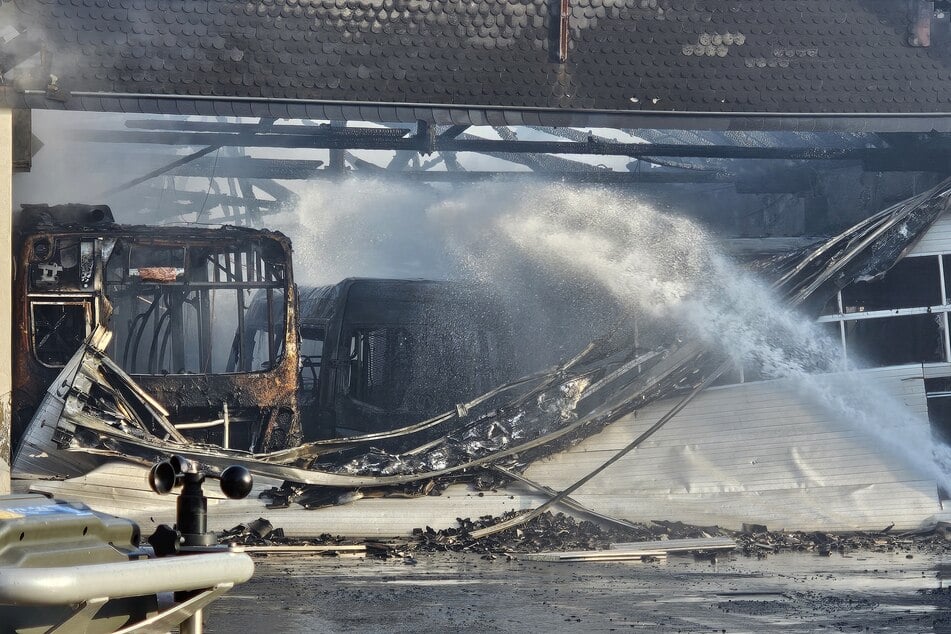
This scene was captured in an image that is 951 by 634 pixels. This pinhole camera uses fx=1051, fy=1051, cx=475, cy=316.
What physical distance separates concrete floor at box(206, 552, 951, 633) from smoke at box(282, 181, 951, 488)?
2.39 meters

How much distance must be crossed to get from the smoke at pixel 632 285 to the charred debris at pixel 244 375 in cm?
43

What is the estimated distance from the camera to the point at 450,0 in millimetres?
15062

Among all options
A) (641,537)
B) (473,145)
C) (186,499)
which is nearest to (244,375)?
(641,537)

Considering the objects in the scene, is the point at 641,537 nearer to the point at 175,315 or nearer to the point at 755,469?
the point at 755,469

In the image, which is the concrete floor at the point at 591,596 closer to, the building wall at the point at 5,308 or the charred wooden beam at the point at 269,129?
the building wall at the point at 5,308

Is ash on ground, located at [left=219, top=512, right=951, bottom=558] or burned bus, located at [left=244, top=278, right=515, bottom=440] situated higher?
burned bus, located at [left=244, top=278, right=515, bottom=440]

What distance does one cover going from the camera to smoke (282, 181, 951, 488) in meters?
12.9

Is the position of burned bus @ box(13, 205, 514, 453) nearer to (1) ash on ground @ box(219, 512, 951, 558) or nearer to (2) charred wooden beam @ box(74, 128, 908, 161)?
(1) ash on ground @ box(219, 512, 951, 558)

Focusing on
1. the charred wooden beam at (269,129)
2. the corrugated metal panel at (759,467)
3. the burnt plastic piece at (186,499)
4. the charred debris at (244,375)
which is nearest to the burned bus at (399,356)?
the charred debris at (244,375)

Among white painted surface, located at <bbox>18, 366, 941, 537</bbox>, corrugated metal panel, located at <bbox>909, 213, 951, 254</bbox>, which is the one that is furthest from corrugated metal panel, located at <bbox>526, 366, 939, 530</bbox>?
corrugated metal panel, located at <bbox>909, 213, 951, 254</bbox>

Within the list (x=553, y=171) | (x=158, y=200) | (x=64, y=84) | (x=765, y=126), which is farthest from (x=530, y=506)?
(x=158, y=200)

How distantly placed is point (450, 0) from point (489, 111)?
6.19 feet

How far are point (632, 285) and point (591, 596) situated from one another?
21.5 ft

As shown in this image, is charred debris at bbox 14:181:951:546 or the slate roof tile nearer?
charred debris at bbox 14:181:951:546
